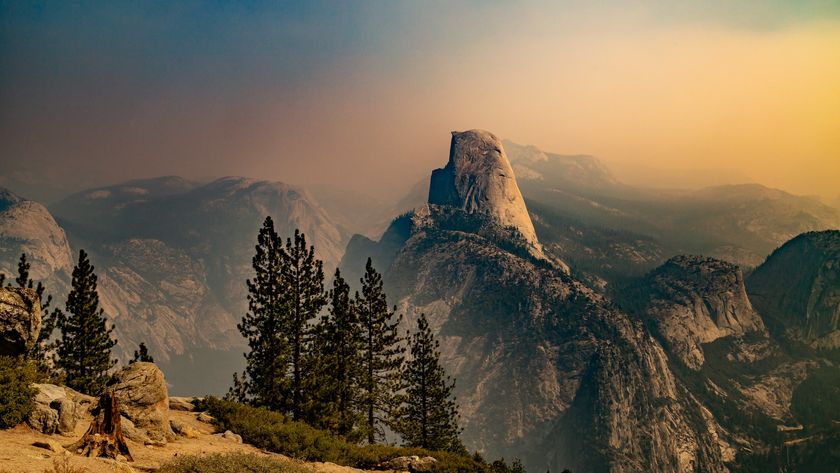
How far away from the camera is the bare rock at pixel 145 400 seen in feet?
85.4

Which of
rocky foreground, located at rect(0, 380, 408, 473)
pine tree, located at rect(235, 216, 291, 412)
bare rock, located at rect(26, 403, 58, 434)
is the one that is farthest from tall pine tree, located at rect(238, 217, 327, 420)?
bare rock, located at rect(26, 403, 58, 434)

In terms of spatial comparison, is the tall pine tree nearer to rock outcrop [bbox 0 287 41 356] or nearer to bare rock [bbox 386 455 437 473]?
bare rock [bbox 386 455 437 473]

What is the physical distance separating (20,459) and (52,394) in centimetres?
796

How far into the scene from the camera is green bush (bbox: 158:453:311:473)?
20344 millimetres

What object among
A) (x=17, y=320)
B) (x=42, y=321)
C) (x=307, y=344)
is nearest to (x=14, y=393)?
(x=17, y=320)

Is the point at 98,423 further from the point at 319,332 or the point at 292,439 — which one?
the point at 319,332

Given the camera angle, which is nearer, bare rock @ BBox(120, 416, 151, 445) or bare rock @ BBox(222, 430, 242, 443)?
bare rock @ BBox(120, 416, 151, 445)

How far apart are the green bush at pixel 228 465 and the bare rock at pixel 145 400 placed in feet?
18.6

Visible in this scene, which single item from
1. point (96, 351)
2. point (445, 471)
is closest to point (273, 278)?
point (96, 351)

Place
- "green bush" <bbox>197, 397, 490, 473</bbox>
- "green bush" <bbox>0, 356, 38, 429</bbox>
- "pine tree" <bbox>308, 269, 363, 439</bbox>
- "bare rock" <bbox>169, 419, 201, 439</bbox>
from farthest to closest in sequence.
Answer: "pine tree" <bbox>308, 269, 363, 439</bbox> → "green bush" <bbox>197, 397, 490, 473</bbox> → "bare rock" <bbox>169, 419, 201, 439</bbox> → "green bush" <bbox>0, 356, 38, 429</bbox>

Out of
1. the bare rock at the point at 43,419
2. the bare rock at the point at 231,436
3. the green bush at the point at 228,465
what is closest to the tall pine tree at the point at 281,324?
the bare rock at the point at 231,436

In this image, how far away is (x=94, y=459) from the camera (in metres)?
19.8

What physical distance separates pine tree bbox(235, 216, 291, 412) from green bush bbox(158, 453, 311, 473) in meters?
29.7

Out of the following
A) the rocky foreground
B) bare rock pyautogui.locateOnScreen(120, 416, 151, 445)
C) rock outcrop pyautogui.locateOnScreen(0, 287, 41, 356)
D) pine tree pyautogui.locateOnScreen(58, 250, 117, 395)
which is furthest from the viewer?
pine tree pyautogui.locateOnScreen(58, 250, 117, 395)
